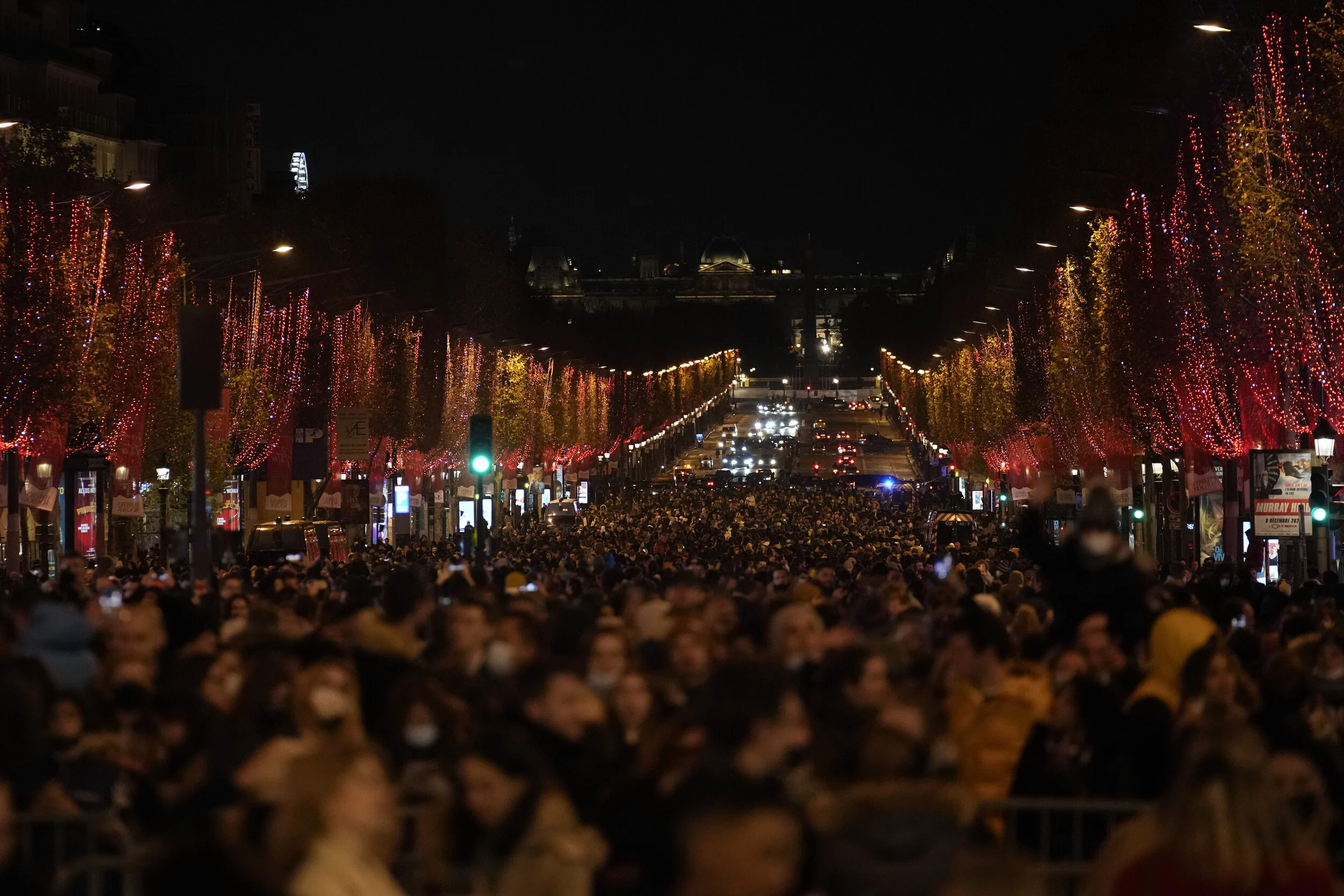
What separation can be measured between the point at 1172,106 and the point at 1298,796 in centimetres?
3340

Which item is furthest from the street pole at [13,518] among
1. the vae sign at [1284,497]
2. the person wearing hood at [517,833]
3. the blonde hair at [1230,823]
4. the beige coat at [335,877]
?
the blonde hair at [1230,823]

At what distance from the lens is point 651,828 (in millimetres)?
6617

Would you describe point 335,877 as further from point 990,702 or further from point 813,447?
point 813,447

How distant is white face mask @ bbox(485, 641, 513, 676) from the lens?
10.5 meters

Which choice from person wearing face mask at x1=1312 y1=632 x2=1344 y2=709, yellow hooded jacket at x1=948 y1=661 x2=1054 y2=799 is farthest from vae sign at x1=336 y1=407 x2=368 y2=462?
yellow hooded jacket at x1=948 y1=661 x2=1054 y2=799

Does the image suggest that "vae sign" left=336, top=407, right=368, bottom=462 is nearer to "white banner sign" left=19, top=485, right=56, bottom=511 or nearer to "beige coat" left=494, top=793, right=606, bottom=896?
"white banner sign" left=19, top=485, right=56, bottom=511

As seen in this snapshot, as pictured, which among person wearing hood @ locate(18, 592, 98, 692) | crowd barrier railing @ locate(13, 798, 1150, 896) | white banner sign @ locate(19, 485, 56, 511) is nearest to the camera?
crowd barrier railing @ locate(13, 798, 1150, 896)

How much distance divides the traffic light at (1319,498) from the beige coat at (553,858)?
21818 millimetres

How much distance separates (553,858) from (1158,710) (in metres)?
3.92

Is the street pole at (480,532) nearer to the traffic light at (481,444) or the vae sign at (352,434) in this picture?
the traffic light at (481,444)

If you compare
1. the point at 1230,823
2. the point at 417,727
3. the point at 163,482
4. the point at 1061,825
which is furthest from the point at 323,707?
the point at 163,482

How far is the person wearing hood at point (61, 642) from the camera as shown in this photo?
1167 centimetres

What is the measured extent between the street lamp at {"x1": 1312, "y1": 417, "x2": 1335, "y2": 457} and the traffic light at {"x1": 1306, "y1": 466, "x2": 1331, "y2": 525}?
141 centimetres

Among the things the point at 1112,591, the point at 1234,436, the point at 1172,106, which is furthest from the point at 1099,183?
the point at 1112,591
